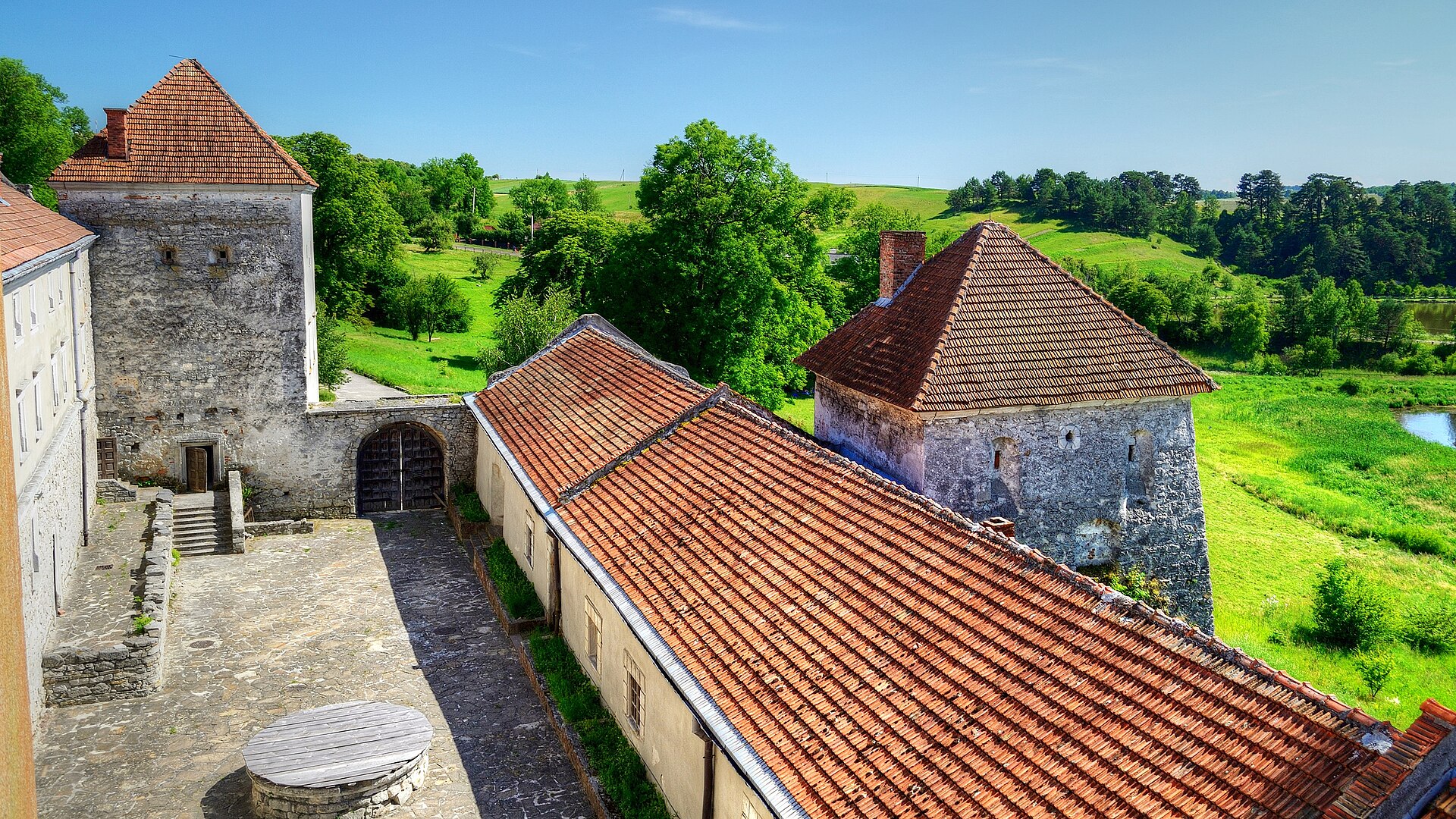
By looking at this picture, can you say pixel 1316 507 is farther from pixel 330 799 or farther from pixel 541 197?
pixel 541 197

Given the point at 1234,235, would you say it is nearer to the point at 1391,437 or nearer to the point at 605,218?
the point at 1391,437

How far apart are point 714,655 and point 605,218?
45457 mm

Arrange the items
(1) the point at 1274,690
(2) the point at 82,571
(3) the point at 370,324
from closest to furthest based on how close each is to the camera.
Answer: (1) the point at 1274,690, (2) the point at 82,571, (3) the point at 370,324

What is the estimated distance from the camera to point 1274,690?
820 cm

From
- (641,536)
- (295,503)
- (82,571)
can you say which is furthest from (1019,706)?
(295,503)

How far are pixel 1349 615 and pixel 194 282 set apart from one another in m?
26.9

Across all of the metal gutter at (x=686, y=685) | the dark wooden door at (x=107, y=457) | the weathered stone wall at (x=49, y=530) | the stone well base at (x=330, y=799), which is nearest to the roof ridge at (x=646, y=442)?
the metal gutter at (x=686, y=685)

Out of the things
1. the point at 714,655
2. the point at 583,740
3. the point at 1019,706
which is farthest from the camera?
the point at 583,740

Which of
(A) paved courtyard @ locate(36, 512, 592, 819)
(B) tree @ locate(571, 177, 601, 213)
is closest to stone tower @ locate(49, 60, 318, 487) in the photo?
(A) paved courtyard @ locate(36, 512, 592, 819)

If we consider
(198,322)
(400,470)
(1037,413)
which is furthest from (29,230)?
(1037,413)

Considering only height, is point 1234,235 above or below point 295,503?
above

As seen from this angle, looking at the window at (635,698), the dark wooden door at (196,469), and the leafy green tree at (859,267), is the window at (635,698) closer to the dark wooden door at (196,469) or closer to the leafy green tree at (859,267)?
the dark wooden door at (196,469)

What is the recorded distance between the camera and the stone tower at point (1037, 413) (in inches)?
710

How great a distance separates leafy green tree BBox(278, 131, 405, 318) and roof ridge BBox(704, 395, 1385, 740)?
34484mm
